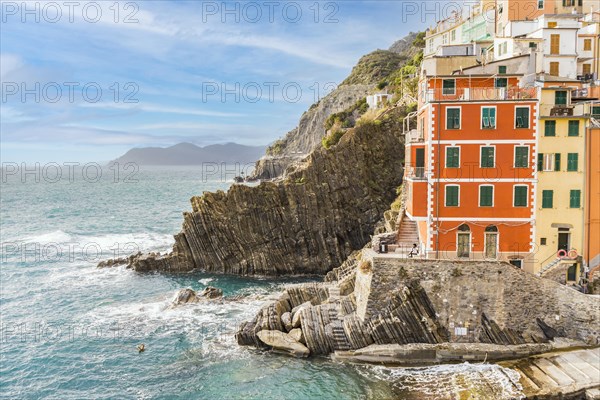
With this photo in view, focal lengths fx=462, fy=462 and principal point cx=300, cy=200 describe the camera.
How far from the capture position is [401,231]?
3697 cm

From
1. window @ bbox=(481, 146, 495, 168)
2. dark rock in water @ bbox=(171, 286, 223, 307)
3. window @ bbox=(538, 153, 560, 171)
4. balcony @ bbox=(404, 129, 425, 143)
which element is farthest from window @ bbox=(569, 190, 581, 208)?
dark rock in water @ bbox=(171, 286, 223, 307)

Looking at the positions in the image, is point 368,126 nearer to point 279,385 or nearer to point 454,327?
point 454,327

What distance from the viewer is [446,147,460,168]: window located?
98.1 ft

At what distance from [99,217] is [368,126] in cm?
7126

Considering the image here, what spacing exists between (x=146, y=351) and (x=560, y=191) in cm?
3030

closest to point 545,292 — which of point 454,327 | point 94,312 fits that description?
point 454,327

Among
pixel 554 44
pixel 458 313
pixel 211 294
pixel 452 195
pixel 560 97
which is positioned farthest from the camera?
pixel 211 294

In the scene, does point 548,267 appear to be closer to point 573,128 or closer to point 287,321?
point 573,128

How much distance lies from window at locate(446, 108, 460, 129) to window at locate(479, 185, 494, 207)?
4351 mm

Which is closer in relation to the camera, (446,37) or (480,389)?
(480,389)

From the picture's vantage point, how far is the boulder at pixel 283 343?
97.2 feet

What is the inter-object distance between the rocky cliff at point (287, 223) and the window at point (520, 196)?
27317 mm

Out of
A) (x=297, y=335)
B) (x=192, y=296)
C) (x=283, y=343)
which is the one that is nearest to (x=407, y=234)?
(x=297, y=335)

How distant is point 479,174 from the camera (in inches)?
1176
